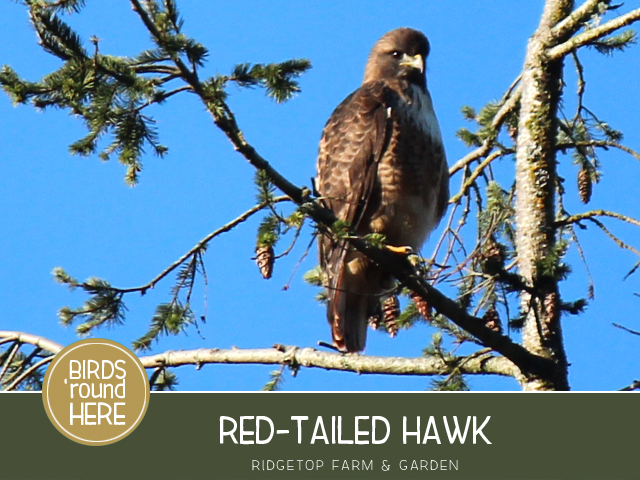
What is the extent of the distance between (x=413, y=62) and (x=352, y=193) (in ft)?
4.18

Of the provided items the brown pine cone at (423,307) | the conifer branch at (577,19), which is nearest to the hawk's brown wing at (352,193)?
the brown pine cone at (423,307)

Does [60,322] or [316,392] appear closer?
[316,392]

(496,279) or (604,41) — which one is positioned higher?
(604,41)

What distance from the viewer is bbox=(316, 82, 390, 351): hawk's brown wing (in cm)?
500

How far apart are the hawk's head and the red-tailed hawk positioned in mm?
434

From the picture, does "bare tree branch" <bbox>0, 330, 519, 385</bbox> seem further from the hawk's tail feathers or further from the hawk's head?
the hawk's head

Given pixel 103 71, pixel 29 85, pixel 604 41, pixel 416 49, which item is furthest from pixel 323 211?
pixel 416 49

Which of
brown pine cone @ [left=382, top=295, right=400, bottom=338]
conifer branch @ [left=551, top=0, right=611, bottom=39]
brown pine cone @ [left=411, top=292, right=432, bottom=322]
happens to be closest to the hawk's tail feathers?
brown pine cone @ [left=382, top=295, right=400, bottom=338]

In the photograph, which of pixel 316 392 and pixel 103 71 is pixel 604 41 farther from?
pixel 103 71

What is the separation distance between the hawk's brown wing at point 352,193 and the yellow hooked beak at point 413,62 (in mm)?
597

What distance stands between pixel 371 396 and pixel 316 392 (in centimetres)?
24

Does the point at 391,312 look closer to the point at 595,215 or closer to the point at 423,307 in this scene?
the point at 423,307

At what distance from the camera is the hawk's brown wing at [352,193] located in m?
5.00

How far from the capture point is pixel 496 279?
119 inches
